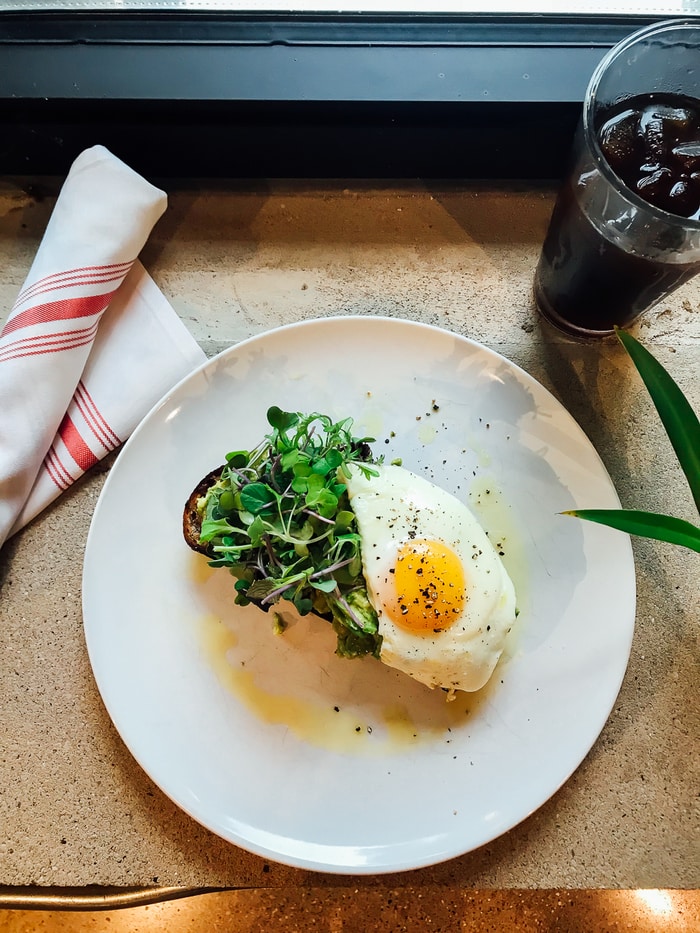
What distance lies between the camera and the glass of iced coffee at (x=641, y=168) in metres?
1.47

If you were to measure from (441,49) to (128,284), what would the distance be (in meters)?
0.95

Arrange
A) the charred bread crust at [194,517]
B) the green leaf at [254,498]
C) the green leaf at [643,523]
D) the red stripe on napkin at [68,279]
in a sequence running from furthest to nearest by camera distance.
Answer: the red stripe on napkin at [68,279], the charred bread crust at [194,517], the green leaf at [254,498], the green leaf at [643,523]

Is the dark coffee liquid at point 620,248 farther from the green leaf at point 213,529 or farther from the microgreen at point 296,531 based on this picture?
the green leaf at point 213,529

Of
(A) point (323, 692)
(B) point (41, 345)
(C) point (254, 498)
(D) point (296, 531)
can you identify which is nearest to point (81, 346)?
(B) point (41, 345)

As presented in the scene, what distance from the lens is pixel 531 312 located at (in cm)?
196

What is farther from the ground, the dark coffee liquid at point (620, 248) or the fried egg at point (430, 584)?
the dark coffee liquid at point (620, 248)

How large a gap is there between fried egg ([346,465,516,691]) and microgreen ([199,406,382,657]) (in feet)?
0.13

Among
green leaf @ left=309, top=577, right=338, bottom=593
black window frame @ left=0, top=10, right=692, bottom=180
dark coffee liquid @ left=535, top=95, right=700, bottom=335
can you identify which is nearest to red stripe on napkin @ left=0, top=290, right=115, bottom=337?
black window frame @ left=0, top=10, right=692, bottom=180

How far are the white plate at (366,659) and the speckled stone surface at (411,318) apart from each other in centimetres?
18

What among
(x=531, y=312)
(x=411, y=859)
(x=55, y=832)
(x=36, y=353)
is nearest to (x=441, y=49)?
(x=531, y=312)

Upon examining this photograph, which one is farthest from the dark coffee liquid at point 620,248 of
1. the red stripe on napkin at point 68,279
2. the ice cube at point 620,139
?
the red stripe on napkin at point 68,279

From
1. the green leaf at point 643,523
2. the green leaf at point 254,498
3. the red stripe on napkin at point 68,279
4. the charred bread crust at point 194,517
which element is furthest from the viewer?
the red stripe on napkin at point 68,279

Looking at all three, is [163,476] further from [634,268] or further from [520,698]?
[634,268]

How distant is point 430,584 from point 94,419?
36.2 inches
